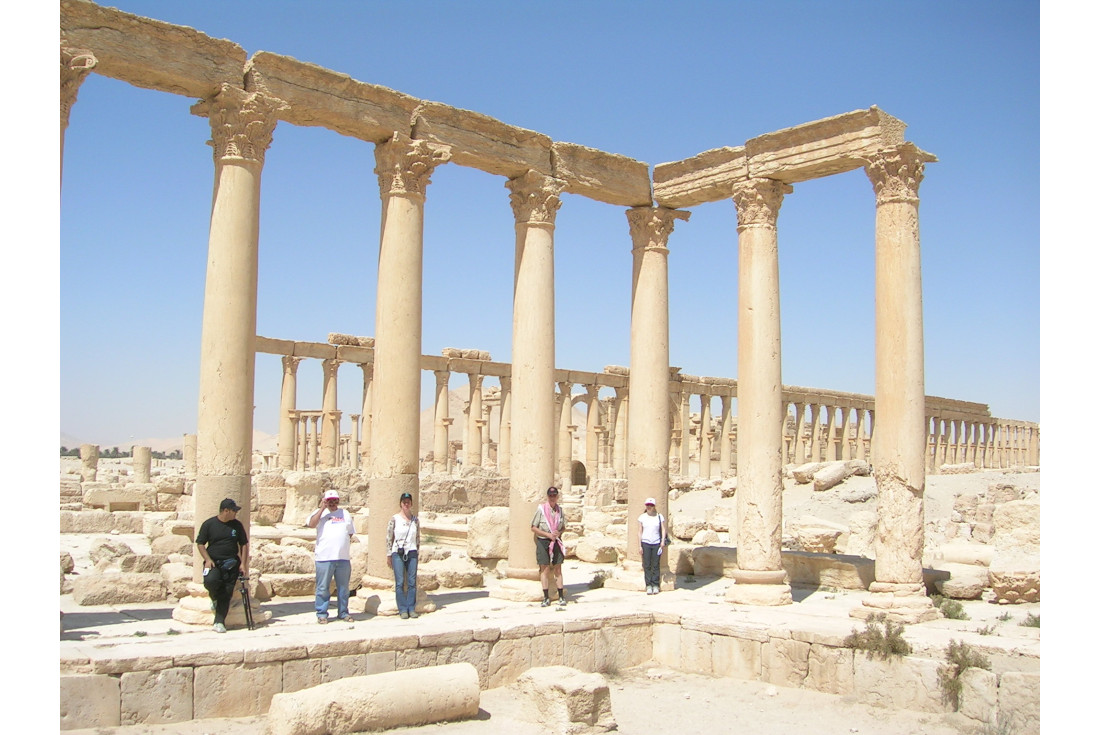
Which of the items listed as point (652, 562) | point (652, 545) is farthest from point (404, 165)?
point (652, 562)

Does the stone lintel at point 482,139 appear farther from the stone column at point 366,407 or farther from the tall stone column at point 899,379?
the stone column at point 366,407

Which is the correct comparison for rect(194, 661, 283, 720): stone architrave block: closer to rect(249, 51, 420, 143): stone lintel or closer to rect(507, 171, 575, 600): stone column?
rect(507, 171, 575, 600): stone column

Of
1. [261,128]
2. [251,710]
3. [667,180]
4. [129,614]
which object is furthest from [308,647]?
[667,180]

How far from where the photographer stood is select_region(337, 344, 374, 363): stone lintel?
121 ft

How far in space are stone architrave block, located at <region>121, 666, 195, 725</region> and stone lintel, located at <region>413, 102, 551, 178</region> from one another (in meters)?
A: 8.59

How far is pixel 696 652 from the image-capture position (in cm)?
1345

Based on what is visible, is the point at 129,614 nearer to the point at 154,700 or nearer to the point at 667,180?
the point at 154,700

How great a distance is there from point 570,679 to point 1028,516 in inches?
573

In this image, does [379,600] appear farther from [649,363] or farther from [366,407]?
[366,407]

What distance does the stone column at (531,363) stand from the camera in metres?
16.1

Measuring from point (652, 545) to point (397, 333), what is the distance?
546 centimetres

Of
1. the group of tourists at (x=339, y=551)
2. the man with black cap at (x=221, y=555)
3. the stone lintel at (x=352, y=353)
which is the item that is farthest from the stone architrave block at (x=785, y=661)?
the stone lintel at (x=352, y=353)

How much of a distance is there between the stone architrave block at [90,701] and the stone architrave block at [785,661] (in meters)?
7.49

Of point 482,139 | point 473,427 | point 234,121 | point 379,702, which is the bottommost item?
point 379,702
